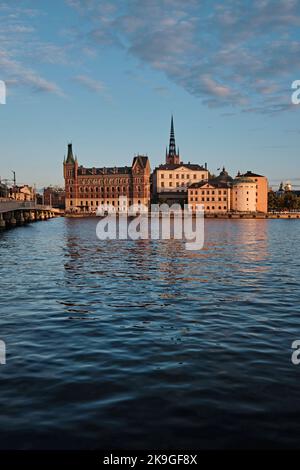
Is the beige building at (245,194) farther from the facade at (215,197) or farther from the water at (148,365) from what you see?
the water at (148,365)

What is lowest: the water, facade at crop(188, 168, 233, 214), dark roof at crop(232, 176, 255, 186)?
the water

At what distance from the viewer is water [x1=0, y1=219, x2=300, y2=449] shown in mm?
8719

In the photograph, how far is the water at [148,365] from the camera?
8.72m

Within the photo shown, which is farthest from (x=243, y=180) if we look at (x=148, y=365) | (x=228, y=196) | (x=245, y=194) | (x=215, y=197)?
(x=148, y=365)

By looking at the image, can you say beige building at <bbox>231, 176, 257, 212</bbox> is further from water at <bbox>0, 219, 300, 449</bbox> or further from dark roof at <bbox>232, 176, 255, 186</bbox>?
water at <bbox>0, 219, 300, 449</bbox>

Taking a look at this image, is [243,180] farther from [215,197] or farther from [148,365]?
[148,365]

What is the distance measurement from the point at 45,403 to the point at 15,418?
84 cm

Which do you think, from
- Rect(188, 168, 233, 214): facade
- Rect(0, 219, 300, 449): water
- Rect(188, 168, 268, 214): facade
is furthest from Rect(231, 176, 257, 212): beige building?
Rect(0, 219, 300, 449): water

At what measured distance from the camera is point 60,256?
42062 millimetres

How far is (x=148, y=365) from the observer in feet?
40.8

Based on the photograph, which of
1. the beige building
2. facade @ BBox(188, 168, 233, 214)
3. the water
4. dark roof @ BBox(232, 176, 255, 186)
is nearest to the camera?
the water

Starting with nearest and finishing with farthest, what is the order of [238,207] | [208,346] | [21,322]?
1. [208,346]
2. [21,322]
3. [238,207]
